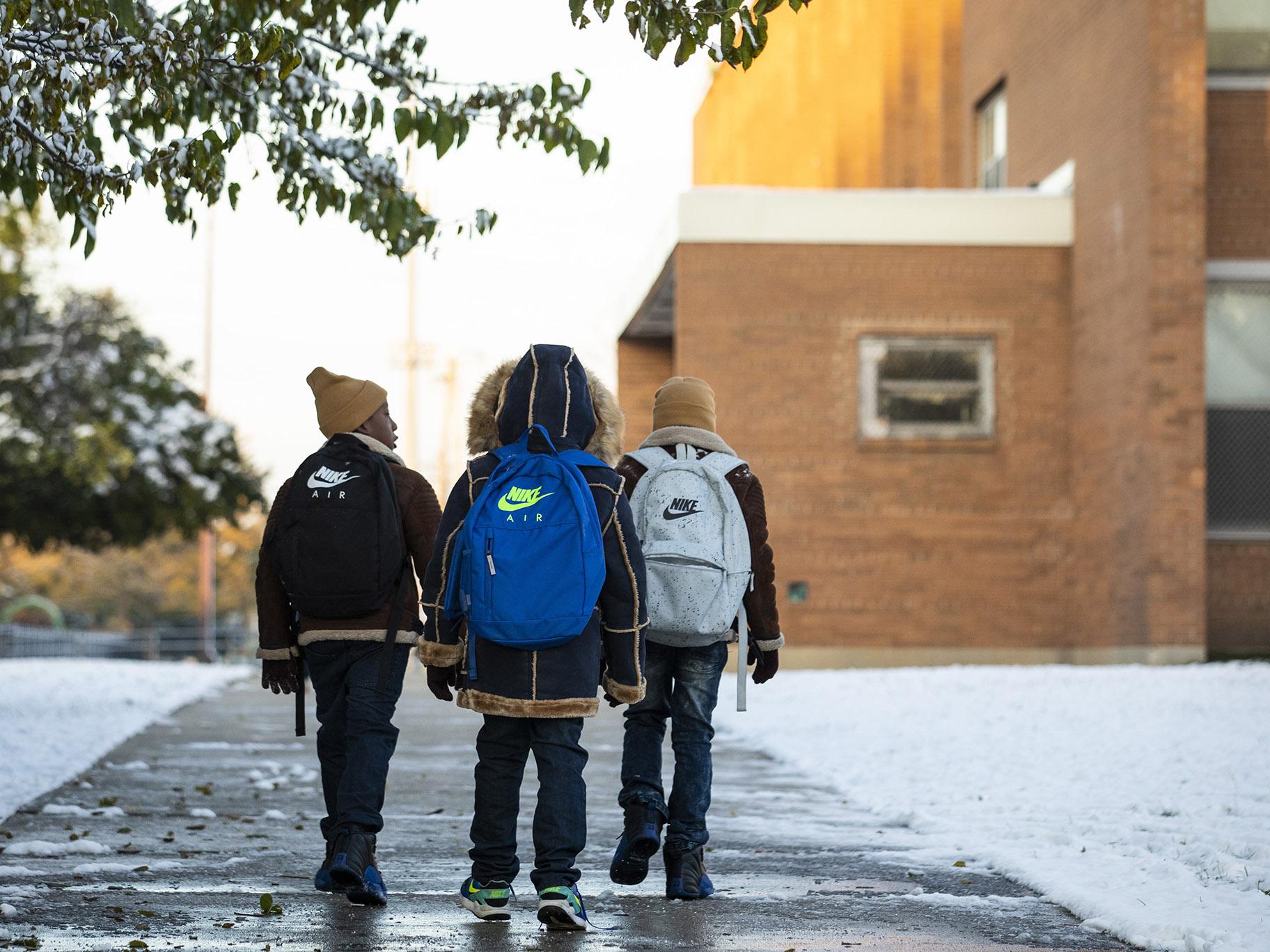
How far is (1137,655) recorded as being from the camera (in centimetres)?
1898

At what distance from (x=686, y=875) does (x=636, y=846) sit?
0.20m

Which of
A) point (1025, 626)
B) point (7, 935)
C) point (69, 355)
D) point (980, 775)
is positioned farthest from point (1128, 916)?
point (69, 355)

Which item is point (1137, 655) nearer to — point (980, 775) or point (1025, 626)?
point (1025, 626)

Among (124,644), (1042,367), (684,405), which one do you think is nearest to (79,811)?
(684,405)

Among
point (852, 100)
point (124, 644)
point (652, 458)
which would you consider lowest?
point (124, 644)

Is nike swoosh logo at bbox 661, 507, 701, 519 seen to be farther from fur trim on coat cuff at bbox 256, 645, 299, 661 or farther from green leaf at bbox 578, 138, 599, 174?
green leaf at bbox 578, 138, 599, 174

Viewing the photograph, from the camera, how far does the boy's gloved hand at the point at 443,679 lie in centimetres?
568

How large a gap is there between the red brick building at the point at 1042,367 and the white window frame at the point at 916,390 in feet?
0.10

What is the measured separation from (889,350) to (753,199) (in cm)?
237

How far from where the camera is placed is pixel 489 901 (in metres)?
5.59

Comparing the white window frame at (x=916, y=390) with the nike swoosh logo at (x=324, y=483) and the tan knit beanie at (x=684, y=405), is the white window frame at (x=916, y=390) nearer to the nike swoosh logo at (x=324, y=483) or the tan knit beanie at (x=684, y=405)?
the tan knit beanie at (x=684, y=405)

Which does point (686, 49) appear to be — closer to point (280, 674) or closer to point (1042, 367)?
point (280, 674)

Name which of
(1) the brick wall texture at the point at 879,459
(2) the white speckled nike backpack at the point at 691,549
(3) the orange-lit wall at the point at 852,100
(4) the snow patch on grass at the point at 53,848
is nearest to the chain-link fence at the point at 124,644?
(3) the orange-lit wall at the point at 852,100

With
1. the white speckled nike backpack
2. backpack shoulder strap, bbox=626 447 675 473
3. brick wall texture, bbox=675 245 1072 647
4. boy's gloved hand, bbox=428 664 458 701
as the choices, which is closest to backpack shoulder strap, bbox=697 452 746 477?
the white speckled nike backpack
